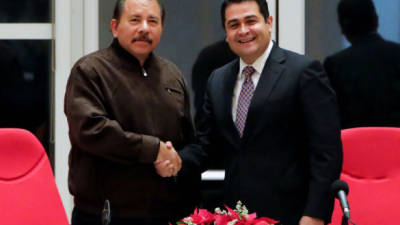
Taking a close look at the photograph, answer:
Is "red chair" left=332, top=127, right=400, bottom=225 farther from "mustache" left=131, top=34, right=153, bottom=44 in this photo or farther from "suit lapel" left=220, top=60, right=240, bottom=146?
"mustache" left=131, top=34, right=153, bottom=44

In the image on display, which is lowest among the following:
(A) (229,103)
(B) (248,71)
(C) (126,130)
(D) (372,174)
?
(D) (372,174)

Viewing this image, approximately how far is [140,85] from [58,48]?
1004mm

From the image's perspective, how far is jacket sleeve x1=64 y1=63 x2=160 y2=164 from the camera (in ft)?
6.46

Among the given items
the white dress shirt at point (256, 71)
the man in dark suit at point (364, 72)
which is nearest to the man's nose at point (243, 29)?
the white dress shirt at point (256, 71)

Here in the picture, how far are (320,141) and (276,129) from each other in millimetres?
173

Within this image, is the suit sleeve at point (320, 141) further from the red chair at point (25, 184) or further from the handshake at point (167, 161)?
the red chair at point (25, 184)

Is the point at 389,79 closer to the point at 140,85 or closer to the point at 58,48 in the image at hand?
the point at 140,85

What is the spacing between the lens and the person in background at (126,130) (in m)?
1.99

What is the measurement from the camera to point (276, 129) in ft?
6.49

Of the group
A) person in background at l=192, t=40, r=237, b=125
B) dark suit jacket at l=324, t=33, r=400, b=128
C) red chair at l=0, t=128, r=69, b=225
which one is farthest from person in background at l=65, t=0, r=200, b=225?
dark suit jacket at l=324, t=33, r=400, b=128

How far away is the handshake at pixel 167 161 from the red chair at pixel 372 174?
74cm

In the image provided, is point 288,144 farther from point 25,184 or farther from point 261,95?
point 25,184

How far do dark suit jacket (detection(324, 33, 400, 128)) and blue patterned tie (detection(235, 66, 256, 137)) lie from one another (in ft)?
3.32

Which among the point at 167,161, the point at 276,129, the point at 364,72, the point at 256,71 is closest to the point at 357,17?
the point at 364,72
